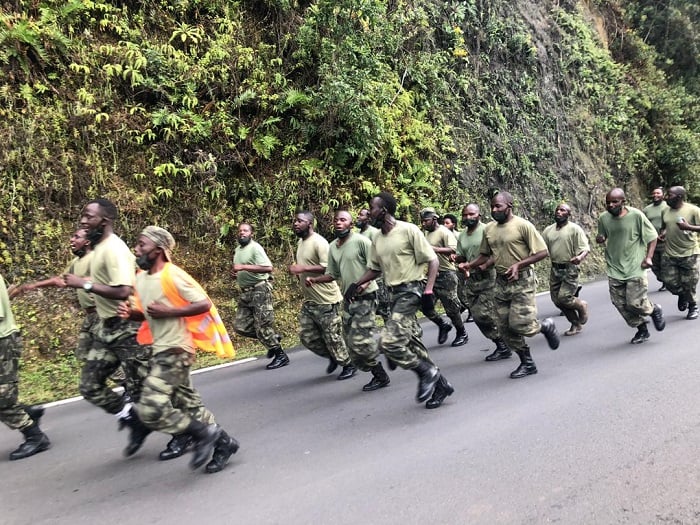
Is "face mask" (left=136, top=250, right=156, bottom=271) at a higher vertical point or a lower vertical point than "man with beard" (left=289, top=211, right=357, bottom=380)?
higher

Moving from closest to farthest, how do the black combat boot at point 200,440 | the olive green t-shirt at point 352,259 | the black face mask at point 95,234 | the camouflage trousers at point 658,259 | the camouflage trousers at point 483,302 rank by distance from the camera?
1. the black combat boot at point 200,440
2. the black face mask at point 95,234
3. the olive green t-shirt at point 352,259
4. the camouflage trousers at point 483,302
5. the camouflage trousers at point 658,259

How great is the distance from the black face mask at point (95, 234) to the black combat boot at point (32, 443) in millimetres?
1695

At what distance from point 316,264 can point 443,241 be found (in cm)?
293

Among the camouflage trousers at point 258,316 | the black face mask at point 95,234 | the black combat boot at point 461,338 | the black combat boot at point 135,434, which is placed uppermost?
the black face mask at point 95,234

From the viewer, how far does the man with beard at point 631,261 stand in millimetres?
7188

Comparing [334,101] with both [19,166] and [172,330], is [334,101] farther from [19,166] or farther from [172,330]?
[172,330]

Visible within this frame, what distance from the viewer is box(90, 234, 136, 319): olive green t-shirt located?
4547 millimetres

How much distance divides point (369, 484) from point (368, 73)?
9.83 metres

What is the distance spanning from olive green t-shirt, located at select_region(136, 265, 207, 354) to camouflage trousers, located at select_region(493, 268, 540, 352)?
3560 millimetres

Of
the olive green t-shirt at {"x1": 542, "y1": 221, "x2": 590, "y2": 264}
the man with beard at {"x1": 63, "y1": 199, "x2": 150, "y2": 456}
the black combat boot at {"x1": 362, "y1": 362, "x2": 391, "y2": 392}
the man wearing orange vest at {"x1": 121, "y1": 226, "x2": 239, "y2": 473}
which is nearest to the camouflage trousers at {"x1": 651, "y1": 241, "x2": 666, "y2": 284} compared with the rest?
the olive green t-shirt at {"x1": 542, "y1": 221, "x2": 590, "y2": 264}

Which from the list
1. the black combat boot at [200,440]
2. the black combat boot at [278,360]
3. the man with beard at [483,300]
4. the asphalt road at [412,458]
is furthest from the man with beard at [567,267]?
Result: the black combat boot at [200,440]

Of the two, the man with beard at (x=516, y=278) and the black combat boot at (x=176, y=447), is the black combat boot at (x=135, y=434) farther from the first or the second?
the man with beard at (x=516, y=278)

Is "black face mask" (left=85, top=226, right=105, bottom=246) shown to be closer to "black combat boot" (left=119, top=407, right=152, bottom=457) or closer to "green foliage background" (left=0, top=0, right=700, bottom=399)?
"black combat boot" (left=119, top=407, right=152, bottom=457)

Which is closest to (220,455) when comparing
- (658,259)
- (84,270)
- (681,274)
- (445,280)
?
(84,270)
